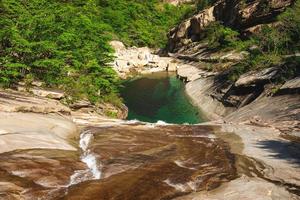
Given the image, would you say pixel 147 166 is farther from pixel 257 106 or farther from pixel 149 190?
pixel 257 106

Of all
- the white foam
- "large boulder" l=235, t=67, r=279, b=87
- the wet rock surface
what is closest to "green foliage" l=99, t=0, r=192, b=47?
"large boulder" l=235, t=67, r=279, b=87

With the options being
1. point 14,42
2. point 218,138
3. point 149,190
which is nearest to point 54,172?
point 149,190

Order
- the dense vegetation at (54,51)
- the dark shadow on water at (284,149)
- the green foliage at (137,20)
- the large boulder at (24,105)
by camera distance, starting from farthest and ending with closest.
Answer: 1. the green foliage at (137,20)
2. the dense vegetation at (54,51)
3. the large boulder at (24,105)
4. the dark shadow on water at (284,149)

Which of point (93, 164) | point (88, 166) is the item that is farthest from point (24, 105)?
point (88, 166)

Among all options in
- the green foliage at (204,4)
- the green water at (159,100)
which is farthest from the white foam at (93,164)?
the green foliage at (204,4)

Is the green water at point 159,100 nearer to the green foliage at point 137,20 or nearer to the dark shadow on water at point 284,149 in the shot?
the dark shadow on water at point 284,149

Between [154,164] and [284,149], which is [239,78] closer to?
[284,149]

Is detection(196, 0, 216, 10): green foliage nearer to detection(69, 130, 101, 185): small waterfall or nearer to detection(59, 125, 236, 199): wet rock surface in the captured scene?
detection(59, 125, 236, 199): wet rock surface

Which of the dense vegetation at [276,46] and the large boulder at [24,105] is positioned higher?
the dense vegetation at [276,46]
